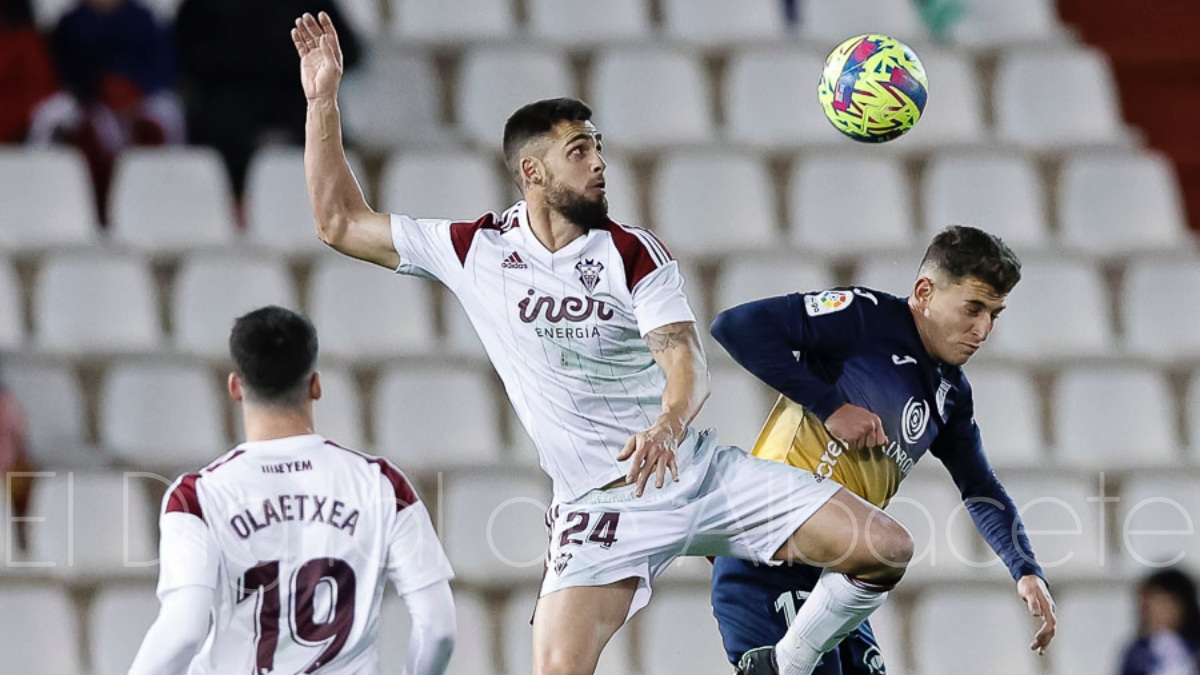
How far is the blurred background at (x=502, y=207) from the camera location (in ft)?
25.1

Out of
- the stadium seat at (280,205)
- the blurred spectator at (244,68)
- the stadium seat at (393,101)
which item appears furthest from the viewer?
the stadium seat at (393,101)

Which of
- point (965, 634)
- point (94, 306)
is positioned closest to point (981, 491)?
point (965, 634)

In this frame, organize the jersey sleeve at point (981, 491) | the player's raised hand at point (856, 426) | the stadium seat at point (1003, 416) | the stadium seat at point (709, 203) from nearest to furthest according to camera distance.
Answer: the player's raised hand at point (856, 426), the jersey sleeve at point (981, 491), the stadium seat at point (1003, 416), the stadium seat at point (709, 203)

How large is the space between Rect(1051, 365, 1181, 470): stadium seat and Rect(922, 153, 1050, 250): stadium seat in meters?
0.82

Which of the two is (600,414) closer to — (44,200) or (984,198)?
(44,200)

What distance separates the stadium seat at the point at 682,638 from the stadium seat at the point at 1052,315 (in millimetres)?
2299

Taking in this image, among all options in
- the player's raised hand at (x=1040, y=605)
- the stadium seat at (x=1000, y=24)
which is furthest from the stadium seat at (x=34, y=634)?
the stadium seat at (x=1000, y=24)

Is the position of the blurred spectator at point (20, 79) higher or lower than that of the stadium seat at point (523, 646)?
higher

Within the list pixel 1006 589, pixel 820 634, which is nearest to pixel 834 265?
pixel 1006 589

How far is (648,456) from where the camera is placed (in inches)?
182

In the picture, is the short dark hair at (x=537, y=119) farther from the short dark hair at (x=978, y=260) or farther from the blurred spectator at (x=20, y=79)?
the blurred spectator at (x=20, y=79)

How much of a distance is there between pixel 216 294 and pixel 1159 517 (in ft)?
14.2

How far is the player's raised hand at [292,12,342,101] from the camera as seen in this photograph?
5.34 metres

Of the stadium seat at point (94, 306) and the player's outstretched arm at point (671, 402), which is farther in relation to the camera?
the stadium seat at point (94, 306)
